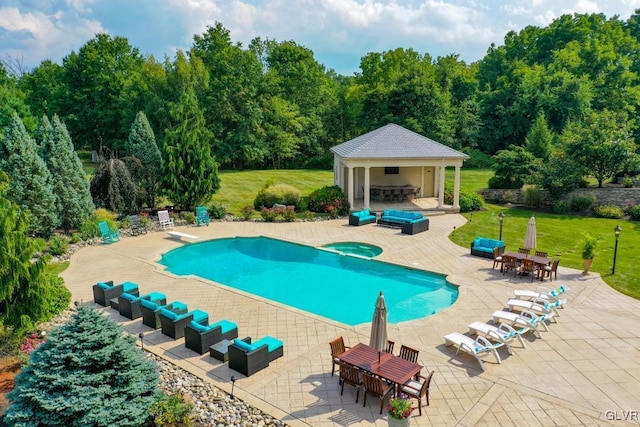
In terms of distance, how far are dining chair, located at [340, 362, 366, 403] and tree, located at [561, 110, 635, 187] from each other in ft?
81.1

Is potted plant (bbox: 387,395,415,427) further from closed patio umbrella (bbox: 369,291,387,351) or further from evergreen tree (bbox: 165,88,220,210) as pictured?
evergreen tree (bbox: 165,88,220,210)

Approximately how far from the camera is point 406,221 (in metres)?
22.8

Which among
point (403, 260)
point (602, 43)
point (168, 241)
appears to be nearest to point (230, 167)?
point (168, 241)

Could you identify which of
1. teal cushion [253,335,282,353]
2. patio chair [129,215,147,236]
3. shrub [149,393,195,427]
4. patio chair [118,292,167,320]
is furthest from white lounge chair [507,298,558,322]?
patio chair [129,215,147,236]

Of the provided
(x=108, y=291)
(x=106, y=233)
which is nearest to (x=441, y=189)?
(x=106, y=233)

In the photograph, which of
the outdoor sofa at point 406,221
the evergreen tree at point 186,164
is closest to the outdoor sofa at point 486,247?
the outdoor sofa at point 406,221

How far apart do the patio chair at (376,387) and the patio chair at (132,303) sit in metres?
6.77

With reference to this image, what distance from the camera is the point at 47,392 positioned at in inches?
270

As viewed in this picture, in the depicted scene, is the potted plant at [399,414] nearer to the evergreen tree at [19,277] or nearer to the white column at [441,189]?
the evergreen tree at [19,277]

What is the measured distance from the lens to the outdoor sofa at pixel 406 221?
21.8m

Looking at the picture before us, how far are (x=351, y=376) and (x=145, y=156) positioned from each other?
20.7 meters

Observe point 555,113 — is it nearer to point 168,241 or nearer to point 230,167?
point 230,167

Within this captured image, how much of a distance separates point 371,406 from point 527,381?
3412 mm

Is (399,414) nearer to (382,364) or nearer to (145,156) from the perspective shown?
(382,364)
